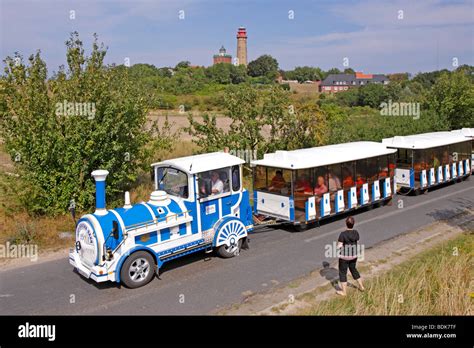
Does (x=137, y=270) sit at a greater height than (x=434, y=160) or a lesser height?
lesser

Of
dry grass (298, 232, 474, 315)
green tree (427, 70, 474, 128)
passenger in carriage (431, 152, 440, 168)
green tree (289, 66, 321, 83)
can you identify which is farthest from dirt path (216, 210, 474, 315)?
green tree (289, 66, 321, 83)

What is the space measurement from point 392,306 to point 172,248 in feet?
15.1

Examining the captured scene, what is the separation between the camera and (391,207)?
1647 centimetres

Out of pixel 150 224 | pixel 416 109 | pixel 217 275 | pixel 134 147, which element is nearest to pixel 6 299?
pixel 150 224

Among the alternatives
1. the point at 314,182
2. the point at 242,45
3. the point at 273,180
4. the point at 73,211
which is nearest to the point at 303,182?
the point at 314,182

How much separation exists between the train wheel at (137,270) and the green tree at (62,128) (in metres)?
4.77
